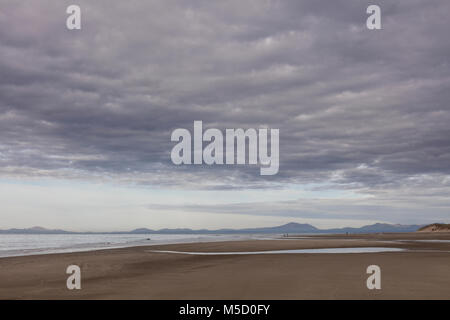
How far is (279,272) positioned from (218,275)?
A: 10.5 ft

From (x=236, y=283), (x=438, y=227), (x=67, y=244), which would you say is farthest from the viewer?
(x=438, y=227)

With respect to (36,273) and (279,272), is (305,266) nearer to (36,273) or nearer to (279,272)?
(279,272)

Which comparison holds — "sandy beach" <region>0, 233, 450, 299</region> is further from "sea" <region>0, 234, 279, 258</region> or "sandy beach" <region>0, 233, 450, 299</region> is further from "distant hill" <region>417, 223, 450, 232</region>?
"distant hill" <region>417, 223, 450, 232</region>

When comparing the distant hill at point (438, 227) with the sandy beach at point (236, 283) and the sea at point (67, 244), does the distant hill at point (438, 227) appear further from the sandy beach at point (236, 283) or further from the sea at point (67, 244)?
the sandy beach at point (236, 283)

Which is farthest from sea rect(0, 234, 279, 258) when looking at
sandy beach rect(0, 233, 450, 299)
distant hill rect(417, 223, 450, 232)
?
distant hill rect(417, 223, 450, 232)

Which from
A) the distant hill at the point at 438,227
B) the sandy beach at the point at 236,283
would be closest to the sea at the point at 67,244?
the sandy beach at the point at 236,283

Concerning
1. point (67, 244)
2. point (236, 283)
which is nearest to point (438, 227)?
point (67, 244)

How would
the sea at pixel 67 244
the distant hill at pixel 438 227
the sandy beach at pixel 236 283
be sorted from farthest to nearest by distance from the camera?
the distant hill at pixel 438 227 < the sea at pixel 67 244 < the sandy beach at pixel 236 283

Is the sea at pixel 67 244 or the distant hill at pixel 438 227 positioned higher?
the sea at pixel 67 244

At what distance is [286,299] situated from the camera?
13.6 m

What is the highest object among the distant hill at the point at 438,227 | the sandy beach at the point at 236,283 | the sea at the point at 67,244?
the sandy beach at the point at 236,283

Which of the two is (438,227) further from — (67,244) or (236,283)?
(236,283)
